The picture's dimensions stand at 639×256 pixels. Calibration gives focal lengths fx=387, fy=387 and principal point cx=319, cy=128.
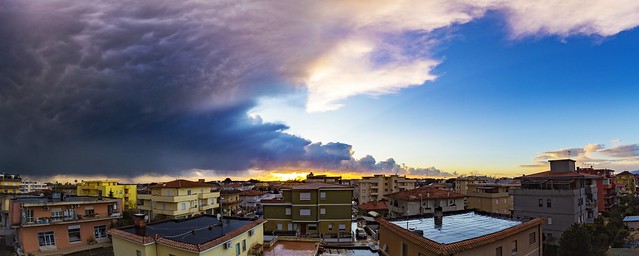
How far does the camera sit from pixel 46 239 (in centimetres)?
3925

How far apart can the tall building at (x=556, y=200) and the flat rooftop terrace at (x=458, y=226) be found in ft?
61.9

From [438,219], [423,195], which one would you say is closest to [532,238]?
[438,219]

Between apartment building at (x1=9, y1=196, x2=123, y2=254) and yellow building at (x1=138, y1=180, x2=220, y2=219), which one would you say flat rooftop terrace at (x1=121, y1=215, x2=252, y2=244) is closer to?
apartment building at (x1=9, y1=196, x2=123, y2=254)

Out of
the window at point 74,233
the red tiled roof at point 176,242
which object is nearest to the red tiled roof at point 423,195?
the red tiled roof at point 176,242

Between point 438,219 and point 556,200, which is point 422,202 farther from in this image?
point 438,219

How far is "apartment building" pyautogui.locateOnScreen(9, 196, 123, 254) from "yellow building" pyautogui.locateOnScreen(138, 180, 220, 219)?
1004cm

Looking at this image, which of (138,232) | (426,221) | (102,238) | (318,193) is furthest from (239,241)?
(102,238)

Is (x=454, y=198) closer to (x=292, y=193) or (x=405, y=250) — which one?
(x=292, y=193)

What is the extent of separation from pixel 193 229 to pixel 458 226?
16295 millimetres

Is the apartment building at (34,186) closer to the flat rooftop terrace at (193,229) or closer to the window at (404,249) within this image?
the flat rooftop terrace at (193,229)

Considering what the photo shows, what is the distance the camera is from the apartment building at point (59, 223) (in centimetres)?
3838

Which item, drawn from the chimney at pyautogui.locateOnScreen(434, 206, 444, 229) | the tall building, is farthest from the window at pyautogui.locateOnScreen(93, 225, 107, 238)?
the tall building

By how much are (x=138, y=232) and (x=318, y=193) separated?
1041 inches

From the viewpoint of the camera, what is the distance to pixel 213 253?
19.9m
